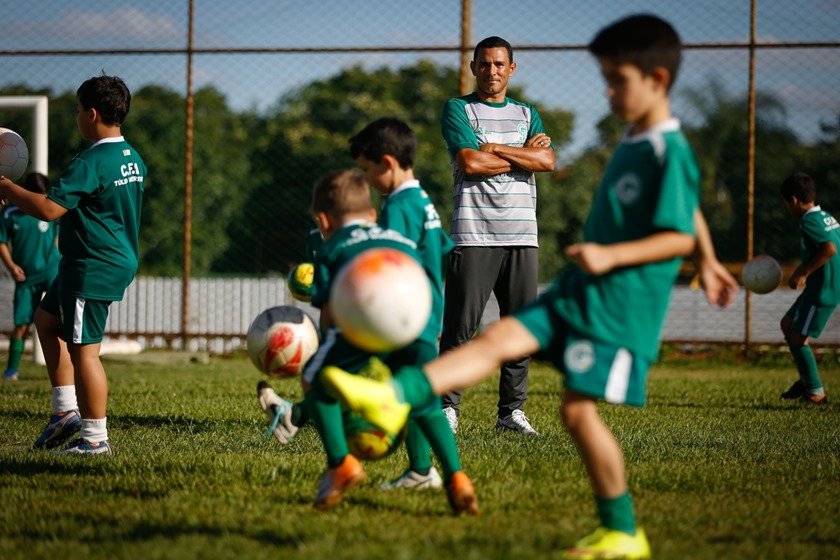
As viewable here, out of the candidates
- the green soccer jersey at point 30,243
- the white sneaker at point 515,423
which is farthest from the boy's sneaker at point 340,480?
the green soccer jersey at point 30,243

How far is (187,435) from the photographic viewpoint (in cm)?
623

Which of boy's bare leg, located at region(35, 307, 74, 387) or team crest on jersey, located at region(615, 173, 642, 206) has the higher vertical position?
team crest on jersey, located at region(615, 173, 642, 206)

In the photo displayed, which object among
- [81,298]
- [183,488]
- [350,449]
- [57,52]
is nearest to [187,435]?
[81,298]

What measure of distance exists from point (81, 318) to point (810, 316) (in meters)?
6.20

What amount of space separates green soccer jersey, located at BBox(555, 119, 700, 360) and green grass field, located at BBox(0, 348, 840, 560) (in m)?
0.75

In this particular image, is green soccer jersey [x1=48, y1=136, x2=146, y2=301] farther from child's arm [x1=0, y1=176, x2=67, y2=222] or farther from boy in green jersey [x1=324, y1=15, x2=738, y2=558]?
boy in green jersey [x1=324, y1=15, x2=738, y2=558]

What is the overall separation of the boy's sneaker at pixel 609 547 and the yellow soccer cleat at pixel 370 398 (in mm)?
708

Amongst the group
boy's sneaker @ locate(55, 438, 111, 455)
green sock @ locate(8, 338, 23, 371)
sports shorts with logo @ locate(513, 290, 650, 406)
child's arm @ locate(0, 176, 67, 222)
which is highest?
child's arm @ locate(0, 176, 67, 222)

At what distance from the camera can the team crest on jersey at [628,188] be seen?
3.39m


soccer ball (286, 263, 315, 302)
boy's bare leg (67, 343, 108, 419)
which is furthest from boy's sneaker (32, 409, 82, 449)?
soccer ball (286, 263, 315, 302)

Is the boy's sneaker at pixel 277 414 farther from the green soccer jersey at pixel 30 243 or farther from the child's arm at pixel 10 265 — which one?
the green soccer jersey at pixel 30 243

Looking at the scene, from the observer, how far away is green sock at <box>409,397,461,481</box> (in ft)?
13.2

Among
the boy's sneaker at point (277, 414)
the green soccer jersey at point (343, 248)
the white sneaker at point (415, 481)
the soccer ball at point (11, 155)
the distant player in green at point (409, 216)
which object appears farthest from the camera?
the soccer ball at point (11, 155)

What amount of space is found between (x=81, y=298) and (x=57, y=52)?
7.90 metres
